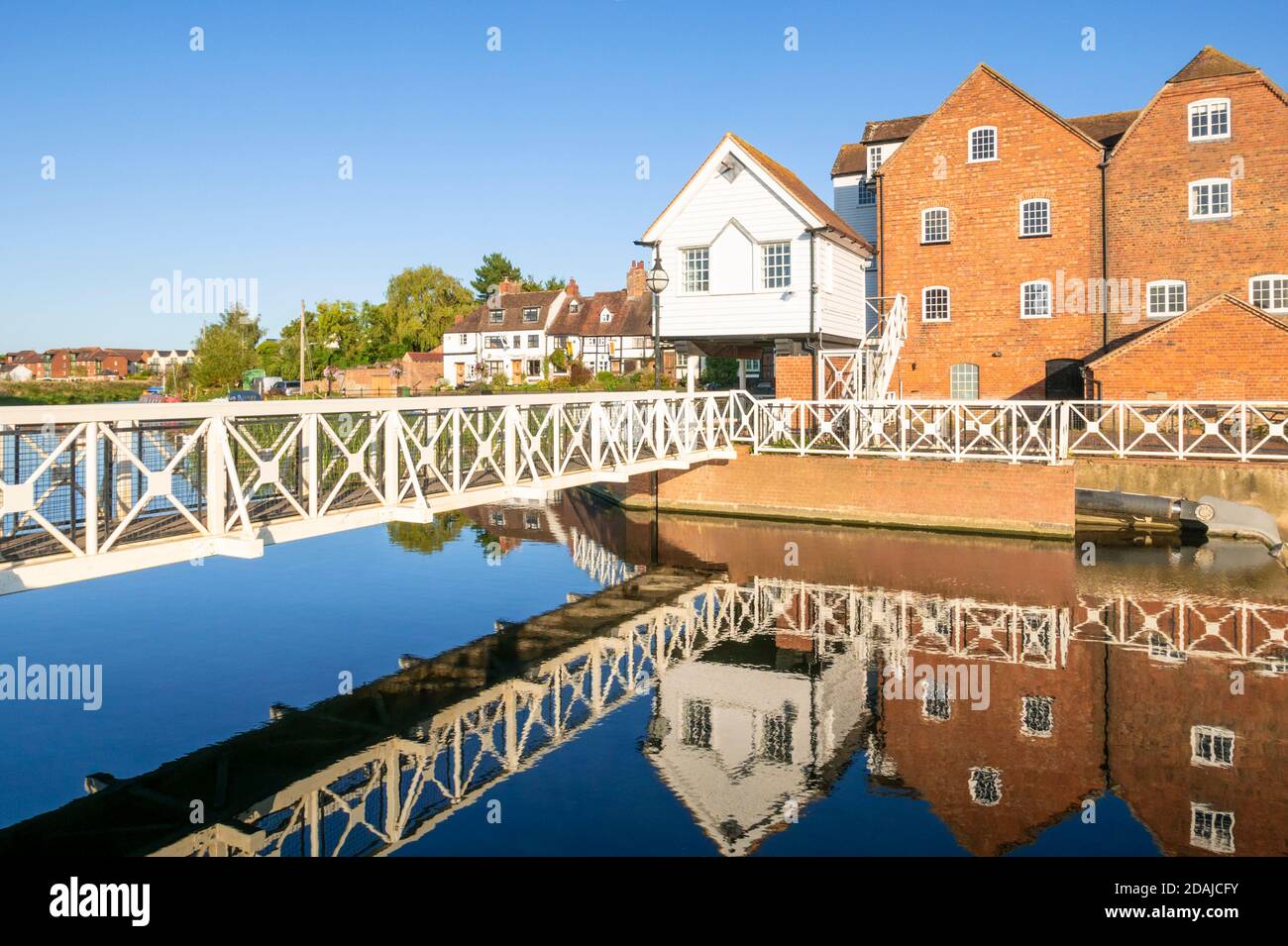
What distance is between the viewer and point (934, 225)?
3384 cm

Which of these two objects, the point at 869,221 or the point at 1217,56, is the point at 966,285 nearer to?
the point at 869,221

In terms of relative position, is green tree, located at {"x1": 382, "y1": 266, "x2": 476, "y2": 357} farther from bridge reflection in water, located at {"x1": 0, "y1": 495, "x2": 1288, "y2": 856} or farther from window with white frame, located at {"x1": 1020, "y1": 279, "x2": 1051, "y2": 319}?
bridge reflection in water, located at {"x1": 0, "y1": 495, "x2": 1288, "y2": 856}

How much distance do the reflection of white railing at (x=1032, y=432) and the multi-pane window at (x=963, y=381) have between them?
14.0 feet

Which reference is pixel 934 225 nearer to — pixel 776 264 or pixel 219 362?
pixel 776 264

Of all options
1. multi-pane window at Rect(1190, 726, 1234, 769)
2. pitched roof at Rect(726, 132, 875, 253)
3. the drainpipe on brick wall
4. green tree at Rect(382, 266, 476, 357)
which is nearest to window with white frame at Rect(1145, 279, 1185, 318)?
the drainpipe on brick wall

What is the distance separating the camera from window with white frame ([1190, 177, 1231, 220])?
1204 inches

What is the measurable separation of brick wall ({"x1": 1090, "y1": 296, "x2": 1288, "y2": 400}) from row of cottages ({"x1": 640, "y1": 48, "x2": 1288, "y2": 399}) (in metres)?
0.04

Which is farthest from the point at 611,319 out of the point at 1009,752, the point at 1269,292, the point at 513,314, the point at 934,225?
the point at 1009,752

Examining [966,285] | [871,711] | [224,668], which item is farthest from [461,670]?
[966,285]

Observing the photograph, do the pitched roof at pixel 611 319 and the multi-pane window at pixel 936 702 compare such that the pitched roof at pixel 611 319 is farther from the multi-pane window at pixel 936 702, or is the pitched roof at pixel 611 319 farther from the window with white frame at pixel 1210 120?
the multi-pane window at pixel 936 702

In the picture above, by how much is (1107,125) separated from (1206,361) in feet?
38.9

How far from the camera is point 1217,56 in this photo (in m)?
31.2

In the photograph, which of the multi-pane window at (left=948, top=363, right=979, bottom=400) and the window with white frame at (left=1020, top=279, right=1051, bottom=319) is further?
the multi-pane window at (left=948, top=363, right=979, bottom=400)
